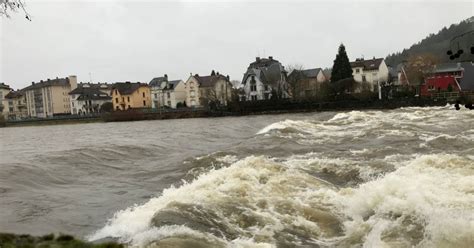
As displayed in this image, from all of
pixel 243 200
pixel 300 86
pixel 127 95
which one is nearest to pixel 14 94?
pixel 127 95

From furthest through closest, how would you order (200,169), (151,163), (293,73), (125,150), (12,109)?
(12,109), (293,73), (125,150), (151,163), (200,169)

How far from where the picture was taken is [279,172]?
14320 millimetres

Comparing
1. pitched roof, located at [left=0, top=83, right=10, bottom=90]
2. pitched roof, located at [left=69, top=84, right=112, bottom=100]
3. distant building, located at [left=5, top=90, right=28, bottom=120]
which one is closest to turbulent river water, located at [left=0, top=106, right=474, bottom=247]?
pitched roof, located at [left=69, top=84, right=112, bottom=100]

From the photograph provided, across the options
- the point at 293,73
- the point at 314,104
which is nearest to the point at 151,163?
the point at 314,104

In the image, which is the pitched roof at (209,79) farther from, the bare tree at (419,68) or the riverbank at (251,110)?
the bare tree at (419,68)

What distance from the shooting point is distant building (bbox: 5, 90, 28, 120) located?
15612 centimetres

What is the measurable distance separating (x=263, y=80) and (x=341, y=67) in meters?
22.5

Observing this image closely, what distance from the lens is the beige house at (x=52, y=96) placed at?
140 m

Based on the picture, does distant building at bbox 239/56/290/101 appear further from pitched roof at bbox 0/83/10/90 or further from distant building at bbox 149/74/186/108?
pitched roof at bbox 0/83/10/90

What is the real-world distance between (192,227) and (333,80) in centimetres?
7267

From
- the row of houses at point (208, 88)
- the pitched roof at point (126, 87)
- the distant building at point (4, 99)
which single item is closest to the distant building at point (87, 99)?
the row of houses at point (208, 88)

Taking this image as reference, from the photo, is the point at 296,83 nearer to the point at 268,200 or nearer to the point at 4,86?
the point at 268,200

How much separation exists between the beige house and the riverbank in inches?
1215

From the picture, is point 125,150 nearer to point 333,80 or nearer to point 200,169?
point 200,169
